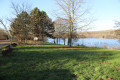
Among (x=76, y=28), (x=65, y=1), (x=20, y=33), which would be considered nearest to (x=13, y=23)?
(x=20, y=33)

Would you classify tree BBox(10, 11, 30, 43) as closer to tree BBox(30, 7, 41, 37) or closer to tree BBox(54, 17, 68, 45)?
tree BBox(54, 17, 68, 45)

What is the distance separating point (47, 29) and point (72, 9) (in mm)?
14779

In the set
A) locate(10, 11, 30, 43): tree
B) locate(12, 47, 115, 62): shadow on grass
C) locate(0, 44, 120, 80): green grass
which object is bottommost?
locate(0, 44, 120, 80): green grass

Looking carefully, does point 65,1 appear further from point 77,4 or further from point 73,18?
A: point 73,18

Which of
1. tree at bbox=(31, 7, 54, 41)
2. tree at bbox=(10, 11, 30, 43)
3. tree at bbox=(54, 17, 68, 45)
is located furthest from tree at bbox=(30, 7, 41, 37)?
tree at bbox=(10, 11, 30, 43)

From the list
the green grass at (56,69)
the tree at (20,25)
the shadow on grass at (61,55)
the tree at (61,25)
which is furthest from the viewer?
the tree at (20,25)

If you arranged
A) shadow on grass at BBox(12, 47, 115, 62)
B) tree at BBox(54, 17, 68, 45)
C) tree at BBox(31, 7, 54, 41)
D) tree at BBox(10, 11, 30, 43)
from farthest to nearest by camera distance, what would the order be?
tree at BBox(31, 7, 54, 41), tree at BBox(10, 11, 30, 43), tree at BBox(54, 17, 68, 45), shadow on grass at BBox(12, 47, 115, 62)

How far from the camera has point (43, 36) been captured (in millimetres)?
26250

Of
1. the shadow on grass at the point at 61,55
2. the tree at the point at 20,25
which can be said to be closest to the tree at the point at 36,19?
the tree at the point at 20,25

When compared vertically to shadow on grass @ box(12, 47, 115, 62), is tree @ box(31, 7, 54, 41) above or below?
above

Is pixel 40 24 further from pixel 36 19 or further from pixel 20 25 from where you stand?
pixel 20 25

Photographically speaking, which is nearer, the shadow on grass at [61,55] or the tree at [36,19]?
the shadow on grass at [61,55]

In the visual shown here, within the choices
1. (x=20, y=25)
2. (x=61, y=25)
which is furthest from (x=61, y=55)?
(x=20, y=25)

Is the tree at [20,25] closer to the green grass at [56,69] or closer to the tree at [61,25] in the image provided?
the tree at [61,25]
